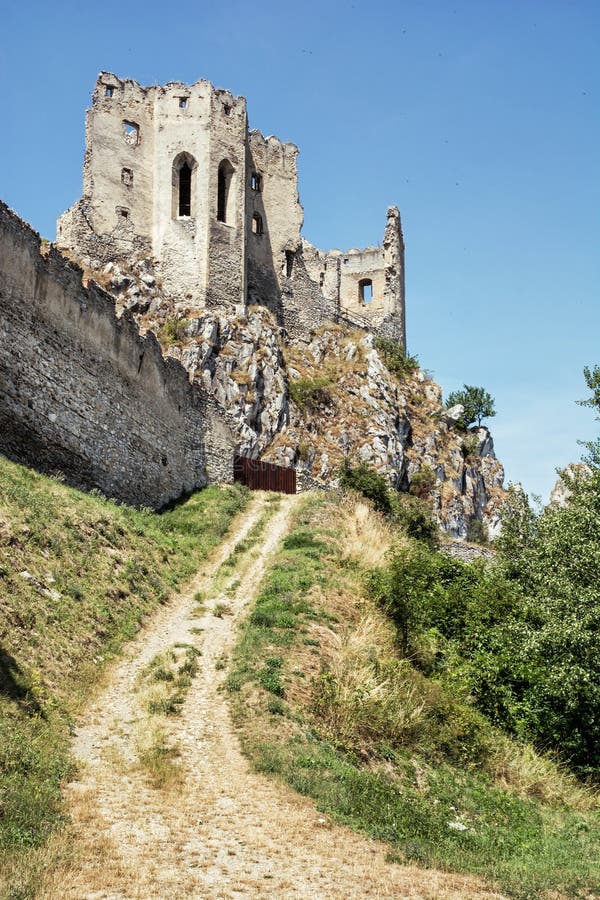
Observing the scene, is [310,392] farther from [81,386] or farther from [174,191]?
[81,386]

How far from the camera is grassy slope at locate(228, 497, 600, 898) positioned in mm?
9846

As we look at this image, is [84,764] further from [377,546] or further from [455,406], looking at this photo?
[455,406]

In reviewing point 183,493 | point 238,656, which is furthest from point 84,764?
point 183,493

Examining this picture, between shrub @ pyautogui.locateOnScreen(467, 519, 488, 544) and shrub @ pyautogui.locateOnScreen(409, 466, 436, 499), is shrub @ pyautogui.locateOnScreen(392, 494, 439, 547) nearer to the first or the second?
shrub @ pyautogui.locateOnScreen(409, 466, 436, 499)

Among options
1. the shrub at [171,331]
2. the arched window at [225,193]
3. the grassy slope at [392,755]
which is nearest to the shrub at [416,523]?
the grassy slope at [392,755]

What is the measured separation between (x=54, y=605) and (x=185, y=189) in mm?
37487

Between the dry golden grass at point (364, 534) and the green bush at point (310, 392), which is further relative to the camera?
the green bush at point (310, 392)

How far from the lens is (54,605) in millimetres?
13469

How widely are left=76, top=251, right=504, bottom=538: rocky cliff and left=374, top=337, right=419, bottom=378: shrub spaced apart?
1.43 feet

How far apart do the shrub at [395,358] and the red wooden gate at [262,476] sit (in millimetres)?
21939

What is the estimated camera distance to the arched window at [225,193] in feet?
155

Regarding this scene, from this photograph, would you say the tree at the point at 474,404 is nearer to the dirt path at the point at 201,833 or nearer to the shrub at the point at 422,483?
the shrub at the point at 422,483

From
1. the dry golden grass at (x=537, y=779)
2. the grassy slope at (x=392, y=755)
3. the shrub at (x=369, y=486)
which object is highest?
the shrub at (x=369, y=486)

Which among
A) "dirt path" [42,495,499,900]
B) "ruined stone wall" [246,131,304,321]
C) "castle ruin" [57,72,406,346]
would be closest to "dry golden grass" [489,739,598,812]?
"dirt path" [42,495,499,900]
